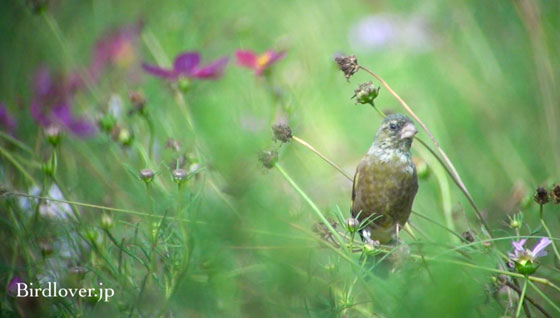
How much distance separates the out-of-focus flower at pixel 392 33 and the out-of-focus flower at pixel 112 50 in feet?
3.67

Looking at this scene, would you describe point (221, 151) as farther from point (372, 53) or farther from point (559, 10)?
point (372, 53)

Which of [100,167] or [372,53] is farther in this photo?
[372,53]

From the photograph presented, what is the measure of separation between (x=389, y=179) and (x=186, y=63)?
59 centimetres

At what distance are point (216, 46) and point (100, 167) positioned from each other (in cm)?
108

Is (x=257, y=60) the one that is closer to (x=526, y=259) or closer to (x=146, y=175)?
(x=146, y=175)

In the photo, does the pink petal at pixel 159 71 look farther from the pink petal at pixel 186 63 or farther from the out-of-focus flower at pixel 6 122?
the out-of-focus flower at pixel 6 122

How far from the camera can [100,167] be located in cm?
187

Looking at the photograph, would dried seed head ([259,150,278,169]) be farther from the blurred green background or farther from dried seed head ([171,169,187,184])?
dried seed head ([171,169,187,184])

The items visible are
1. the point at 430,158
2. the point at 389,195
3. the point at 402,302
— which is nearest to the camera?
the point at 402,302

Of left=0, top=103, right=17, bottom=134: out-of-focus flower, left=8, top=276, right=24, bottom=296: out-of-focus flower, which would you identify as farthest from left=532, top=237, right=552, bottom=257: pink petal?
left=0, top=103, right=17, bottom=134: out-of-focus flower

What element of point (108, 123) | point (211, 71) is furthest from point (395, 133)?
point (108, 123)

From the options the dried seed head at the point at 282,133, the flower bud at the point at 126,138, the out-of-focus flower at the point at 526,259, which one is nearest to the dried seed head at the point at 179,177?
the dried seed head at the point at 282,133

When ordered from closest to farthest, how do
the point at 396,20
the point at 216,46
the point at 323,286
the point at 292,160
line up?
the point at 323,286, the point at 292,160, the point at 216,46, the point at 396,20

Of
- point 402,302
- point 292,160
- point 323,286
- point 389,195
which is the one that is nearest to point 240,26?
point 292,160
